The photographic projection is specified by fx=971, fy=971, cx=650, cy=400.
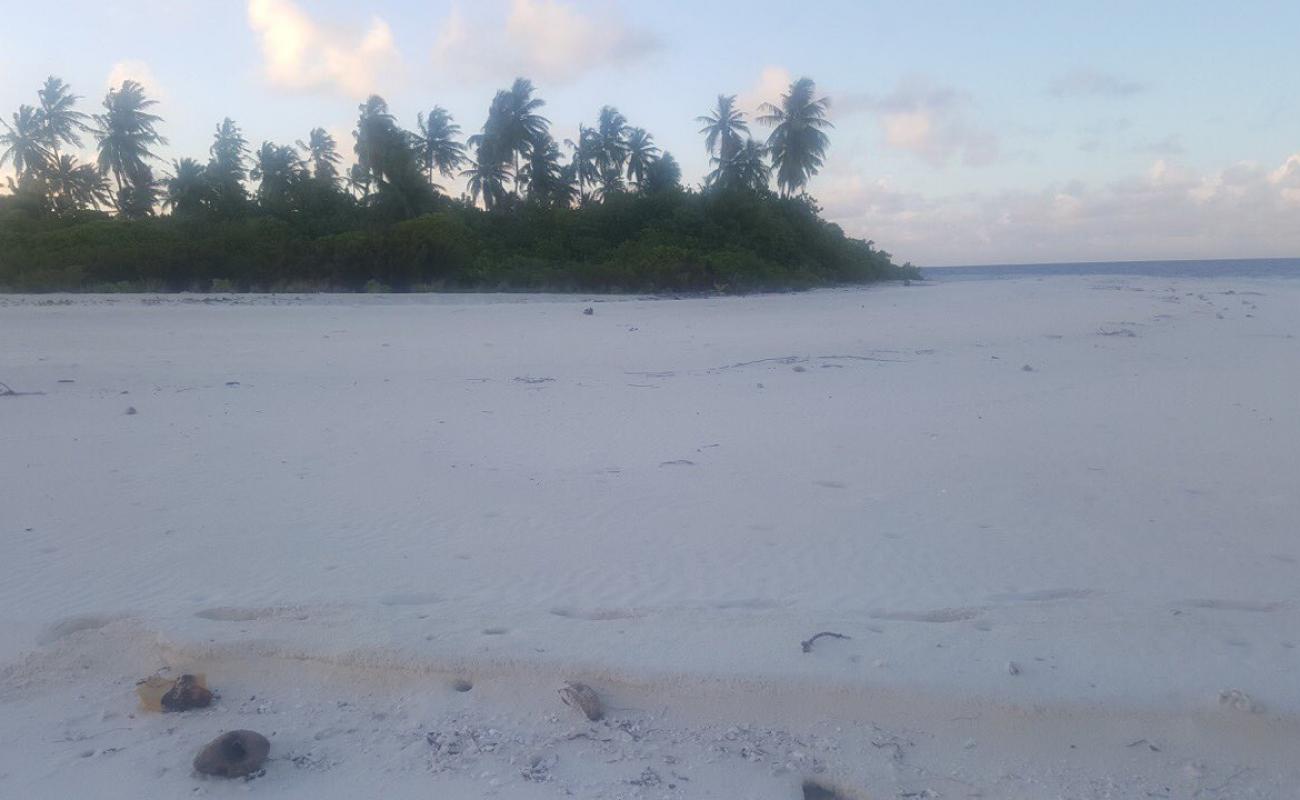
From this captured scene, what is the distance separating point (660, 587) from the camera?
4453 millimetres

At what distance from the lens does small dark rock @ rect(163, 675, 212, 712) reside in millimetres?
3359

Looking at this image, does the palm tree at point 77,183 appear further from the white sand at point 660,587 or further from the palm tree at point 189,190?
the white sand at point 660,587

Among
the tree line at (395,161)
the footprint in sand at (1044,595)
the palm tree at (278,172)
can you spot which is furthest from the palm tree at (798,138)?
the footprint in sand at (1044,595)

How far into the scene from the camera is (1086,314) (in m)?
18.2

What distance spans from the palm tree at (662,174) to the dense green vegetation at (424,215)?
4.5 inches

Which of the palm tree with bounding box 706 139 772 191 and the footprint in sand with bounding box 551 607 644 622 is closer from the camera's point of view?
the footprint in sand with bounding box 551 607 644 622

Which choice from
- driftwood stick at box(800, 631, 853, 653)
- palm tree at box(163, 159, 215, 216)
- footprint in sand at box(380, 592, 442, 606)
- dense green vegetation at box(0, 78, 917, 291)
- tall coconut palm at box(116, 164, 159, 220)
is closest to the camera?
driftwood stick at box(800, 631, 853, 653)

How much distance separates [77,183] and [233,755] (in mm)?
46896

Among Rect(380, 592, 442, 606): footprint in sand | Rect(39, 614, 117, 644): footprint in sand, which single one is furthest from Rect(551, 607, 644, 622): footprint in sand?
Rect(39, 614, 117, 644): footprint in sand

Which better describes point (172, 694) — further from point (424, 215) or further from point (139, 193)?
point (139, 193)

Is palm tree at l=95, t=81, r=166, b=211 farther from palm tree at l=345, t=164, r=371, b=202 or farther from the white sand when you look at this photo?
the white sand

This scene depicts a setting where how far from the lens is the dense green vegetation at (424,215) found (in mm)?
25906

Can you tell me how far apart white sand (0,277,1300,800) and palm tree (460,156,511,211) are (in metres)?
37.5

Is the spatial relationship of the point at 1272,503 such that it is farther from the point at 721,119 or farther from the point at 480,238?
the point at 721,119
